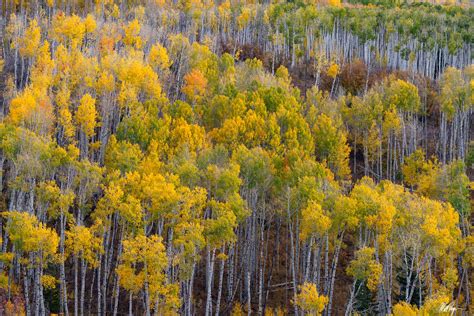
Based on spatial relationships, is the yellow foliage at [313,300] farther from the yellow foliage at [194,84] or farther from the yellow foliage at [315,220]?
the yellow foliage at [194,84]

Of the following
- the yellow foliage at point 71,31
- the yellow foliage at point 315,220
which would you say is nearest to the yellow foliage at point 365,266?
the yellow foliage at point 315,220

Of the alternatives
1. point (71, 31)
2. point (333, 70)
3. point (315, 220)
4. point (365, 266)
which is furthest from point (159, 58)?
point (365, 266)

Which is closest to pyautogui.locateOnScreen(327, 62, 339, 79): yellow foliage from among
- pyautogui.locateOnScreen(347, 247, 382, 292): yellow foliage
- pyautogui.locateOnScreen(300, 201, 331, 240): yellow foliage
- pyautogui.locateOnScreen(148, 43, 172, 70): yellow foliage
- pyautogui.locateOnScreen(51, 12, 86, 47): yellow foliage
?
pyautogui.locateOnScreen(148, 43, 172, 70): yellow foliage

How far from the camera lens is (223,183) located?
39.9m

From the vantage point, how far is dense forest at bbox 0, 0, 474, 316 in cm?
3722

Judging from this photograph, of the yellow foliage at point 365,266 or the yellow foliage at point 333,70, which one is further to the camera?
the yellow foliage at point 333,70

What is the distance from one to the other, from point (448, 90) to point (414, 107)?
3.31 meters

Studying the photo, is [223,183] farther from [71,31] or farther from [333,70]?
[333,70]

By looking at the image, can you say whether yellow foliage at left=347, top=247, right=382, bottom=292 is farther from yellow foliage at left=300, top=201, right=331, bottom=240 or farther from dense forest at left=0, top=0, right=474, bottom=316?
yellow foliage at left=300, top=201, right=331, bottom=240

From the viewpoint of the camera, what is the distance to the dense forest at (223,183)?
122ft

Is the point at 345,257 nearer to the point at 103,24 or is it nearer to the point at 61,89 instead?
the point at 61,89

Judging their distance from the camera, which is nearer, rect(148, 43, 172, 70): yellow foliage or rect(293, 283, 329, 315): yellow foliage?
rect(293, 283, 329, 315): yellow foliage

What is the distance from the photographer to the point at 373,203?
37.9m

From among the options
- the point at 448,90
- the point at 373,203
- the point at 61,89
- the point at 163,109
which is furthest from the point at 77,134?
the point at 448,90
